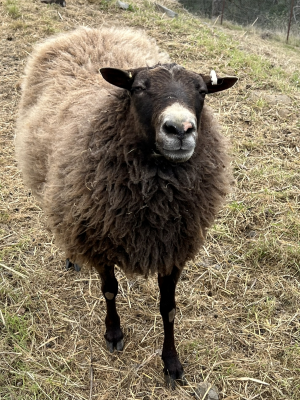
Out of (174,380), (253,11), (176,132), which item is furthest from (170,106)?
(253,11)

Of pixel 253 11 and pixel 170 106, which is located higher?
pixel 170 106

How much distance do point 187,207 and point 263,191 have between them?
2235 millimetres

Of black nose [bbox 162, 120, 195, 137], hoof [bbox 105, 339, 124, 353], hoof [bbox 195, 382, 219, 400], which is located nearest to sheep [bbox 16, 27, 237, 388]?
black nose [bbox 162, 120, 195, 137]

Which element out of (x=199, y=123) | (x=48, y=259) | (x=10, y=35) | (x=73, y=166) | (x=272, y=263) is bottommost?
(x=48, y=259)

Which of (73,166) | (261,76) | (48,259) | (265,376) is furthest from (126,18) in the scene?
(265,376)

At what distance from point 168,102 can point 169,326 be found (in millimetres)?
1589

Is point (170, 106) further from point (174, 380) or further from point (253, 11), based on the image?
point (253, 11)

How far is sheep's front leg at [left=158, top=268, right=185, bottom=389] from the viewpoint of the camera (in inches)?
109

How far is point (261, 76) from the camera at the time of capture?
6.35m

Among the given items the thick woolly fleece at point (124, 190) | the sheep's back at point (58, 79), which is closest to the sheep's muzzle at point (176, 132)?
the thick woolly fleece at point (124, 190)

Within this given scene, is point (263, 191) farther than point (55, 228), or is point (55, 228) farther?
point (263, 191)

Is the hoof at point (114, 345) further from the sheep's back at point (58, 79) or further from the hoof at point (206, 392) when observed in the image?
the sheep's back at point (58, 79)

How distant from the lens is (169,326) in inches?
113

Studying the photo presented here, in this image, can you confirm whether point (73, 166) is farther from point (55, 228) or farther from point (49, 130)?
point (49, 130)
